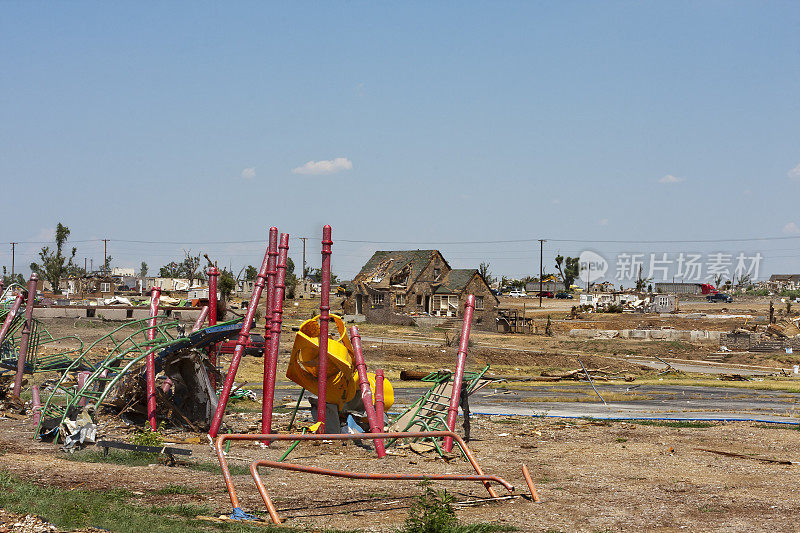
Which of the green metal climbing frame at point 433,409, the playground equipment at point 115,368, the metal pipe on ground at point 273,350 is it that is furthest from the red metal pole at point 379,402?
the playground equipment at point 115,368

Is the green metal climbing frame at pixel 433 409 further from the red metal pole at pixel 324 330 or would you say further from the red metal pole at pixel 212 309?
the red metal pole at pixel 212 309

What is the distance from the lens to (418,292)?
226 feet

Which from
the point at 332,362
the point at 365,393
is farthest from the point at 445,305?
the point at 365,393

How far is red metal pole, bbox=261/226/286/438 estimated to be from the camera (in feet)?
49.4

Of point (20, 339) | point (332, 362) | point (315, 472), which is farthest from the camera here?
point (20, 339)

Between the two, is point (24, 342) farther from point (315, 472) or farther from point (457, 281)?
point (457, 281)

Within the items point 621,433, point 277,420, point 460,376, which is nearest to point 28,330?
point 277,420

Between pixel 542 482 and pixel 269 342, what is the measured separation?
5735 mm

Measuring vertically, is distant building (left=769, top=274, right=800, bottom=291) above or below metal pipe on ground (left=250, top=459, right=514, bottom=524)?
above

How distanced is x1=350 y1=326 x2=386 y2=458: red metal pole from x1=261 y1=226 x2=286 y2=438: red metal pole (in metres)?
1.44

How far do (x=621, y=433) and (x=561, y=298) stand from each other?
113 m

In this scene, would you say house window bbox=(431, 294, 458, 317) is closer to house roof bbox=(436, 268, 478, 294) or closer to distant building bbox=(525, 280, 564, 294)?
house roof bbox=(436, 268, 478, 294)

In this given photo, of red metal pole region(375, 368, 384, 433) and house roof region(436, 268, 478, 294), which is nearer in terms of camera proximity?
red metal pole region(375, 368, 384, 433)

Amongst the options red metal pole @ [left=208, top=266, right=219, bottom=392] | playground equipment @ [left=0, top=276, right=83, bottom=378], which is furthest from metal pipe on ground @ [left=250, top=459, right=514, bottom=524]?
playground equipment @ [left=0, top=276, right=83, bottom=378]
